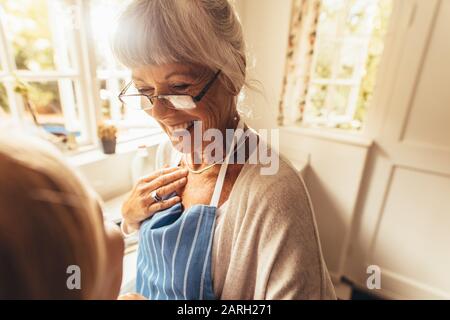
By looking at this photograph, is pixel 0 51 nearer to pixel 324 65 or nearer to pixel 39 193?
pixel 39 193

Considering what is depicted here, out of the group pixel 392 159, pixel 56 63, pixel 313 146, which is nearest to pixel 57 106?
pixel 56 63

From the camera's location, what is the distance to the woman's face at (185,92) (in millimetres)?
572

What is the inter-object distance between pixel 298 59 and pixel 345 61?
32 centimetres

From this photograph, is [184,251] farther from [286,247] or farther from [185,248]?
[286,247]

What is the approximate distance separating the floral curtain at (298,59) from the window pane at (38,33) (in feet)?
4.13

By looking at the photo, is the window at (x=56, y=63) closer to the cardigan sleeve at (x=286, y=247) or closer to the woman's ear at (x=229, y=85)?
the woman's ear at (x=229, y=85)

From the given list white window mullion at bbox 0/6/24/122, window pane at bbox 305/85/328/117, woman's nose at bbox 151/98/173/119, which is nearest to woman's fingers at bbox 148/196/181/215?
woman's nose at bbox 151/98/173/119

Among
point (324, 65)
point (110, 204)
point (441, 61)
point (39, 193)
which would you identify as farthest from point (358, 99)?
point (39, 193)

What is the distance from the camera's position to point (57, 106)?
1.46 m

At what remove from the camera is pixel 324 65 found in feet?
5.80

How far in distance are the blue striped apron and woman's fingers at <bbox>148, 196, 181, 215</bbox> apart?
20 mm

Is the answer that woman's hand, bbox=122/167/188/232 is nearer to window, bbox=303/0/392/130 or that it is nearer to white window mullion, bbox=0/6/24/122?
white window mullion, bbox=0/6/24/122

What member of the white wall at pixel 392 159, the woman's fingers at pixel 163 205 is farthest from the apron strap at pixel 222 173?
the white wall at pixel 392 159
